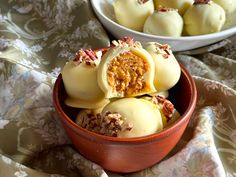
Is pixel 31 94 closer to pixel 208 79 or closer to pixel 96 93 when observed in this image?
pixel 96 93

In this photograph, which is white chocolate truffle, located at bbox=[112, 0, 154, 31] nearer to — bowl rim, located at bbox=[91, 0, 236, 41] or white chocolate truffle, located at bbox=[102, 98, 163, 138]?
bowl rim, located at bbox=[91, 0, 236, 41]

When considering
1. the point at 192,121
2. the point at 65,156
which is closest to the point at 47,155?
the point at 65,156

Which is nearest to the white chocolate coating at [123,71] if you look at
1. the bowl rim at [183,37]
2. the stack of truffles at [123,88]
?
the stack of truffles at [123,88]

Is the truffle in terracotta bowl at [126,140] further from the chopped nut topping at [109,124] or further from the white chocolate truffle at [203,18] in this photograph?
the white chocolate truffle at [203,18]

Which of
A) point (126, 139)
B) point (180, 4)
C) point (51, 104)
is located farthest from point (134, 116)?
point (180, 4)

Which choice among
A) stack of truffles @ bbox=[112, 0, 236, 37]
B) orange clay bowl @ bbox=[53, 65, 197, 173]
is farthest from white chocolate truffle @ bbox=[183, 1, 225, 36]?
orange clay bowl @ bbox=[53, 65, 197, 173]

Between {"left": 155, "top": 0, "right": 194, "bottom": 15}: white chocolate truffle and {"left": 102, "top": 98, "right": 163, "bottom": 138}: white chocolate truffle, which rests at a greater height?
{"left": 102, "top": 98, "right": 163, "bottom": 138}: white chocolate truffle

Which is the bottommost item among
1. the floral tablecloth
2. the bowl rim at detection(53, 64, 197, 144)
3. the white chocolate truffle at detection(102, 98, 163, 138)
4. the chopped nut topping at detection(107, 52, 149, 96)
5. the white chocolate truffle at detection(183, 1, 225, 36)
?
the floral tablecloth
